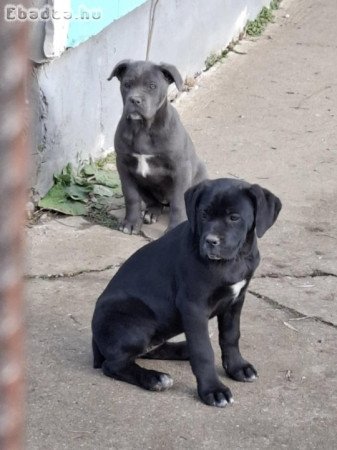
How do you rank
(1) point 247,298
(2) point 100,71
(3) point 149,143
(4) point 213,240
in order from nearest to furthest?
(4) point 213,240, (1) point 247,298, (3) point 149,143, (2) point 100,71

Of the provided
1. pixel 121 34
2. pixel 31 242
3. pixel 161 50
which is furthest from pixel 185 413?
pixel 161 50

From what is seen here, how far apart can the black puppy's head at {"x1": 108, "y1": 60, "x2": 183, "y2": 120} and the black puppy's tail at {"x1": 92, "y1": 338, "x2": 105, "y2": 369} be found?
6.13 feet

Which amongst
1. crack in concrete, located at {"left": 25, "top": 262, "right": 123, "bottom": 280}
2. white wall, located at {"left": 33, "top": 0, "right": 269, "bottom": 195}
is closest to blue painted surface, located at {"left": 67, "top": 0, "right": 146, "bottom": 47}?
white wall, located at {"left": 33, "top": 0, "right": 269, "bottom": 195}

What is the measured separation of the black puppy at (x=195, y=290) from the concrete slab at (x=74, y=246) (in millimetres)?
1198

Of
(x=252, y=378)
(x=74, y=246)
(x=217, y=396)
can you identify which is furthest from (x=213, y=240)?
(x=74, y=246)

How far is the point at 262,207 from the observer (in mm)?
3438

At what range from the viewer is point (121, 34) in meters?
6.39

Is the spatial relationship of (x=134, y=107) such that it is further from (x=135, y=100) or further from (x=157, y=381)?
(x=157, y=381)

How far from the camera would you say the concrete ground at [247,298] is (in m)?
3.35

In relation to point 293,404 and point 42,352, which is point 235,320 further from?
point 42,352

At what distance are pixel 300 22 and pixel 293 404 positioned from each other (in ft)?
19.9

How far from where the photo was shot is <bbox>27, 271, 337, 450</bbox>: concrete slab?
327 cm

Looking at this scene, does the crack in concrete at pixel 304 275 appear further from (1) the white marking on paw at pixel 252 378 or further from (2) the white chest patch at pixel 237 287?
(2) the white chest patch at pixel 237 287

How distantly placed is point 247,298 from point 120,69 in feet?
5.65
